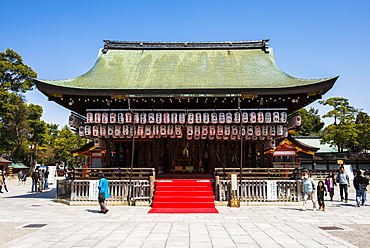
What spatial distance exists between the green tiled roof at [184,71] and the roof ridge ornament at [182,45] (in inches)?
13.0

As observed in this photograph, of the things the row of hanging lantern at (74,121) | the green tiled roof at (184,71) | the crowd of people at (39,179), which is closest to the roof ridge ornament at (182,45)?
the green tiled roof at (184,71)

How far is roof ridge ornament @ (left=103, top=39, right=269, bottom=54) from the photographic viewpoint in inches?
901

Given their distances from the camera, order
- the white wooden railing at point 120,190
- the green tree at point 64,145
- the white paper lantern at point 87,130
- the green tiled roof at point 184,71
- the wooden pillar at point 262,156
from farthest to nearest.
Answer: the green tree at point 64,145 → the wooden pillar at point 262,156 → the white paper lantern at point 87,130 → the green tiled roof at point 184,71 → the white wooden railing at point 120,190

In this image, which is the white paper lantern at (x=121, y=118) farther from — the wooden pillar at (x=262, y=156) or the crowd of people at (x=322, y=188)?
the crowd of people at (x=322, y=188)

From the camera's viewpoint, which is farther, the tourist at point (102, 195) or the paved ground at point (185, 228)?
the tourist at point (102, 195)

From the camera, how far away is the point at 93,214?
13156mm

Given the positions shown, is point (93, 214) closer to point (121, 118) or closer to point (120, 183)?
point (120, 183)

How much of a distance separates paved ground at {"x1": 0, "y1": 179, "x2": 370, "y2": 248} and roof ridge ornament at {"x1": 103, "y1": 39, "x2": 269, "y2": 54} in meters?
13.3

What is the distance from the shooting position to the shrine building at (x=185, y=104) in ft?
53.6

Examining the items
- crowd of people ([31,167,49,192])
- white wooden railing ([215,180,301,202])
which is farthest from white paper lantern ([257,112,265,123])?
crowd of people ([31,167,49,192])

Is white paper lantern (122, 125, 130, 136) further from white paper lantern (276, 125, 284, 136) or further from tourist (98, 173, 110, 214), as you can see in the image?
white paper lantern (276, 125, 284, 136)

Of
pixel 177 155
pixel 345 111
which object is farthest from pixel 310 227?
pixel 345 111

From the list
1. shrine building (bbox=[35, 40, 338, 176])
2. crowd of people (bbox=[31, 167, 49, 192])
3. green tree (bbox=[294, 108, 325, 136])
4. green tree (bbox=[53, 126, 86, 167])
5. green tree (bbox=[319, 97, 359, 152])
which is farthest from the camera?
green tree (bbox=[294, 108, 325, 136])

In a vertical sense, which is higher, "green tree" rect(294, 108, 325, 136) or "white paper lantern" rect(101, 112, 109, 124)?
"green tree" rect(294, 108, 325, 136)
